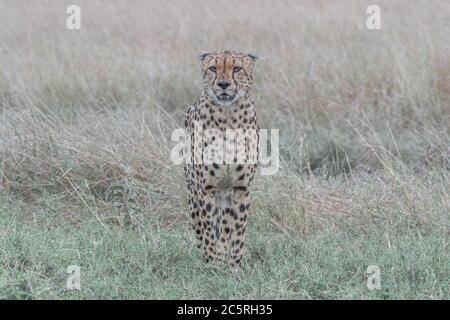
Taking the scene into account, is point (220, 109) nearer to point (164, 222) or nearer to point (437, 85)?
point (164, 222)

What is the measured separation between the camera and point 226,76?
4.62 metres

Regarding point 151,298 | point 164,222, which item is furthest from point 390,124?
point 151,298

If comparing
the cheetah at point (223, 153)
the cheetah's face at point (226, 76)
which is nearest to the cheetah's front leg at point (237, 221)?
the cheetah at point (223, 153)

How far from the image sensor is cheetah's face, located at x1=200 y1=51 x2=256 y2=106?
4617 millimetres

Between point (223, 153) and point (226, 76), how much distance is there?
0.37 m

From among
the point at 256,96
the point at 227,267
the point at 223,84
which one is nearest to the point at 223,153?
the point at 223,84

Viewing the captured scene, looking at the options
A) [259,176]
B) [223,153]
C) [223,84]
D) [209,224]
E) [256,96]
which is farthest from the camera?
[256,96]

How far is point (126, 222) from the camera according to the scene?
18.1 feet

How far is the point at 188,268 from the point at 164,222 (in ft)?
Answer: 2.74

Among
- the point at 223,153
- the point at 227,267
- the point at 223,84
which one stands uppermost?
the point at 223,84

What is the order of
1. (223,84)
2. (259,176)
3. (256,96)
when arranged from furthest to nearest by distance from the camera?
(256,96) < (259,176) < (223,84)

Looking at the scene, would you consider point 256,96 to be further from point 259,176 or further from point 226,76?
point 226,76

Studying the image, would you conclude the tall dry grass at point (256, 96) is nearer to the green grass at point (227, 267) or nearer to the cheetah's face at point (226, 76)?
the green grass at point (227, 267)

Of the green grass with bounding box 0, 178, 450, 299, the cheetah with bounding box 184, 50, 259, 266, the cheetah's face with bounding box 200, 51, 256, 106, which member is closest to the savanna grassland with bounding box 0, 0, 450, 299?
the green grass with bounding box 0, 178, 450, 299
